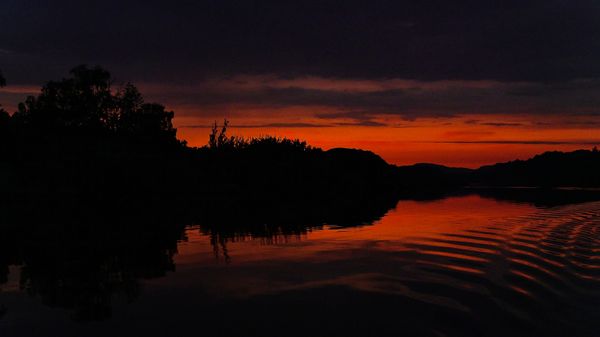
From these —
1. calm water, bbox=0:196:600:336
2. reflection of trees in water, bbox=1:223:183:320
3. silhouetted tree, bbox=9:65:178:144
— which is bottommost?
calm water, bbox=0:196:600:336

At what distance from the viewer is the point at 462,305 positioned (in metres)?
12.3

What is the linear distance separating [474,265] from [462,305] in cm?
596

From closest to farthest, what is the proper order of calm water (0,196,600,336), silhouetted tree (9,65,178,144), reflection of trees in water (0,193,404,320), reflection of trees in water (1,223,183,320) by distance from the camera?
calm water (0,196,600,336)
reflection of trees in water (1,223,183,320)
reflection of trees in water (0,193,404,320)
silhouetted tree (9,65,178,144)

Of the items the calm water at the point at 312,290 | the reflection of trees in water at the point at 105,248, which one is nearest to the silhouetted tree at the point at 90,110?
the reflection of trees in water at the point at 105,248

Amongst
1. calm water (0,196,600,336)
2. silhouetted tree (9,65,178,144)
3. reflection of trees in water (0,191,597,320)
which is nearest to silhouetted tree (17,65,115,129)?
silhouetted tree (9,65,178,144)

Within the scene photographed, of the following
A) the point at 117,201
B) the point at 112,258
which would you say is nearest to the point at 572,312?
the point at 112,258

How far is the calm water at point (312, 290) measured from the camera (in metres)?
10.9

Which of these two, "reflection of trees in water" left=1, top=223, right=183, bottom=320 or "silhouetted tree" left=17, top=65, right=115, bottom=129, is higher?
"silhouetted tree" left=17, top=65, right=115, bottom=129

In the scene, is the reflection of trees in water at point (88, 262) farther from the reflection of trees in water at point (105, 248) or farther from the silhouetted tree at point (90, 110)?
the silhouetted tree at point (90, 110)

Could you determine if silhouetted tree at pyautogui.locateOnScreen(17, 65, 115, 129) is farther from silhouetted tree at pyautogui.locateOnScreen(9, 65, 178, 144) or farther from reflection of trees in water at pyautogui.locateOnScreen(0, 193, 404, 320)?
reflection of trees in water at pyautogui.locateOnScreen(0, 193, 404, 320)

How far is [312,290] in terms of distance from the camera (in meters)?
14.2

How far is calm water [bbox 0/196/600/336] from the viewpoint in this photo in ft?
35.9

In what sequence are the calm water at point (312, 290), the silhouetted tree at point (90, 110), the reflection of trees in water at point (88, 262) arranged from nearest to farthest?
the calm water at point (312, 290) < the reflection of trees in water at point (88, 262) < the silhouetted tree at point (90, 110)

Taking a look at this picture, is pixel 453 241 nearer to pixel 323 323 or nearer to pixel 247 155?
pixel 323 323
